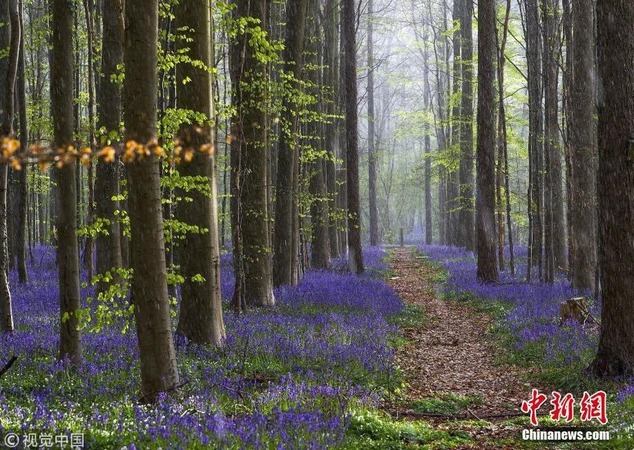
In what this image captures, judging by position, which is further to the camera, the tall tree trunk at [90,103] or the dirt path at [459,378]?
the tall tree trunk at [90,103]

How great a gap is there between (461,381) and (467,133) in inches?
924

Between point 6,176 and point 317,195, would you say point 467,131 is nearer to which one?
point 317,195

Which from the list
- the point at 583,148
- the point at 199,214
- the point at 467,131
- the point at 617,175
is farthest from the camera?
the point at 467,131

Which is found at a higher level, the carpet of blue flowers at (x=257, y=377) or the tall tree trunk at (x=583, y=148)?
the tall tree trunk at (x=583, y=148)

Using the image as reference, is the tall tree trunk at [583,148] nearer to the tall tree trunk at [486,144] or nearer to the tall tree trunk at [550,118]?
the tall tree trunk at [550,118]

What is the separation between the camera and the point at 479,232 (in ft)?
61.6

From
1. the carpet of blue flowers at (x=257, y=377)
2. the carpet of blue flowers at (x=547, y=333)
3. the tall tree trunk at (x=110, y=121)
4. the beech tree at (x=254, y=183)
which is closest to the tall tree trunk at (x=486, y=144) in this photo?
the carpet of blue flowers at (x=547, y=333)

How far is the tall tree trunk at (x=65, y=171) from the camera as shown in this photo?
6875 millimetres

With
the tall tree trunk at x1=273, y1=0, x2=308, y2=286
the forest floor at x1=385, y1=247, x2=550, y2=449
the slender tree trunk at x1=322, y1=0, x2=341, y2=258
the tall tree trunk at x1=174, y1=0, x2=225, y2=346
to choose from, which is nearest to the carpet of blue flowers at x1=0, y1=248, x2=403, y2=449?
the tall tree trunk at x1=174, y1=0, x2=225, y2=346

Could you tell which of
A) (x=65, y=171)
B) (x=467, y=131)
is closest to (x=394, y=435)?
(x=65, y=171)

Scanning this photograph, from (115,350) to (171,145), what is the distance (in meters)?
2.95

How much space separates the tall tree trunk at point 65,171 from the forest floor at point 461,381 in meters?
3.95

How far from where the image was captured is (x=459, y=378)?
9.20 metres

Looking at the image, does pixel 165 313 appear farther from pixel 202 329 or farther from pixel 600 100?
pixel 600 100
